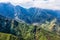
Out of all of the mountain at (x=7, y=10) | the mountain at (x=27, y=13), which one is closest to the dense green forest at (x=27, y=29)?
the mountain at (x=27, y=13)

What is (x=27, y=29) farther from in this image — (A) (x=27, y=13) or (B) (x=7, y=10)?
(B) (x=7, y=10)

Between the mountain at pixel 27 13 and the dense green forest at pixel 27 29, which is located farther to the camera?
the dense green forest at pixel 27 29

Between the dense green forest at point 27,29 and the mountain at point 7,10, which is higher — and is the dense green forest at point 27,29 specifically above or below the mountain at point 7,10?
below

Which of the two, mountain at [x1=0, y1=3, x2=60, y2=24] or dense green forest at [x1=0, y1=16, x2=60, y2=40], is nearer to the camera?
mountain at [x1=0, y1=3, x2=60, y2=24]

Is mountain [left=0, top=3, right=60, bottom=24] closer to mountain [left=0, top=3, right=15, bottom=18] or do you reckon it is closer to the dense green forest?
mountain [left=0, top=3, right=15, bottom=18]

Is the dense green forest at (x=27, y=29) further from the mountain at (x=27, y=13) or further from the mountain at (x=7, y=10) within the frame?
the mountain at (x=7, y=10)

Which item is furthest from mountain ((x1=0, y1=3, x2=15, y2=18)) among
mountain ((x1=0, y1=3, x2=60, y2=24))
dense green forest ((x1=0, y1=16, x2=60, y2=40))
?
dense green forest ((x1=0, y1=16, x2=60, y2=40))

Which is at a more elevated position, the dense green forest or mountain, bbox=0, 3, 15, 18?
mountain, bbox=0, 3, 15, 18

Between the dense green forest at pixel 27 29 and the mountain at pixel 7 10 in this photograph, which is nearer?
the mountain at pixel 7 10

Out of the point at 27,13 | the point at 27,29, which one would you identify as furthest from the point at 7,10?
the point at 27,29
